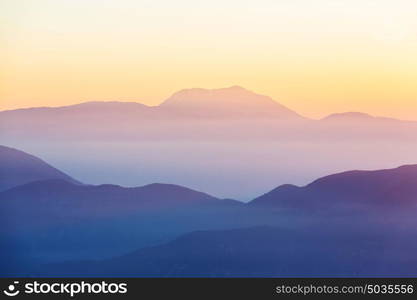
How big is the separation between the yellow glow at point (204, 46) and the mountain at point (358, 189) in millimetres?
296

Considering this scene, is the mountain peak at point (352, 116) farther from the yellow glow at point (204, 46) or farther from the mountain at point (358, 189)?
the mountain at point (358, 189)

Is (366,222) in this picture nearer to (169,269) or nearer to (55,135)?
(169,269)

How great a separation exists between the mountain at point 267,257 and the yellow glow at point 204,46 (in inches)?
24.9

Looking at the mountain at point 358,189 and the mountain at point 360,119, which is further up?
the mountain at point 360,119

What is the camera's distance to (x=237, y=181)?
20.0ft

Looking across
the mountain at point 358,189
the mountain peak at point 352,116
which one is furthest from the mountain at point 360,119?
the mountain at point 358,189

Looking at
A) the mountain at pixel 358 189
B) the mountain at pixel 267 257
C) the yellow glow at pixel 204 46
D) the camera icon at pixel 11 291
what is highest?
the yellow glow at pixel 204 46

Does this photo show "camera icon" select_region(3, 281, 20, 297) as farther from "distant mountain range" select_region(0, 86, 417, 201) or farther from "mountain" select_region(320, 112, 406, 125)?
"mountain" select_region(320, 112, 406, 125)

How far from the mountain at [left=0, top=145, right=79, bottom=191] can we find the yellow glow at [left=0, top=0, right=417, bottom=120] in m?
0.24

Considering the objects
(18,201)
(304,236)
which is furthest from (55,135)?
(304,236)

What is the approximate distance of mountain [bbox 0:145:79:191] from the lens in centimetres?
605

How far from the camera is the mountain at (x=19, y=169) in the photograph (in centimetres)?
605

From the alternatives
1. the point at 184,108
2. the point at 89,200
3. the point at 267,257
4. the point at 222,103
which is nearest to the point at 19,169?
the point at 89,200

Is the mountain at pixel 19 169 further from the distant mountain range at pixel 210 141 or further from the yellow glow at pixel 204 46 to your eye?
the yellow glow at pixel 204 46
